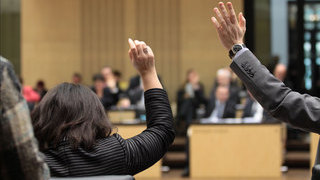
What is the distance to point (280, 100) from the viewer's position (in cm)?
187

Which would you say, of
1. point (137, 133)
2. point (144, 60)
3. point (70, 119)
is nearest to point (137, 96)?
point (137, 133)

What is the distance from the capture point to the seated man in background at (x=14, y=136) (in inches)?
51.0

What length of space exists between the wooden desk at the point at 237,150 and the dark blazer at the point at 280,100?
8.89 meters

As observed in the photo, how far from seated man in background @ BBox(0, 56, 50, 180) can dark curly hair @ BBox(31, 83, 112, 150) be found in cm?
86

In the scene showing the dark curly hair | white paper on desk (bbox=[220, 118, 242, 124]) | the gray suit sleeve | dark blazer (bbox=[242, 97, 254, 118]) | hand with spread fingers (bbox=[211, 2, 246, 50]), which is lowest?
white paper on desk (bbox=[220, 118, 242, 124])

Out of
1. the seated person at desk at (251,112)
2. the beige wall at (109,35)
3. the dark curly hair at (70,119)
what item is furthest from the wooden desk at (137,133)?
the dark curly hair at (70,119)

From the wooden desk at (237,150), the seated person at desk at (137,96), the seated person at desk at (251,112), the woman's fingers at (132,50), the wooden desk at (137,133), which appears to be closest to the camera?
the woman's fingers at (132,50)

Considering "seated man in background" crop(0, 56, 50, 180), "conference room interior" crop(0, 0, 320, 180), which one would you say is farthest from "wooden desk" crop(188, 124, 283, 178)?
"seated man in background" crop(0, 56, 50, 180)

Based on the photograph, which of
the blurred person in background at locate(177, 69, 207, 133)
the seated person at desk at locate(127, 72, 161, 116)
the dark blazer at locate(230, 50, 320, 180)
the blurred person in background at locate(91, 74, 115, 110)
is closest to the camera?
the dark blazer at locate(230, 50, 320, 180)

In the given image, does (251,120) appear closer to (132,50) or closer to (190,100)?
(190,100)

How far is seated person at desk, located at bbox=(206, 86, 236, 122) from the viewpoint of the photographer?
458 inches

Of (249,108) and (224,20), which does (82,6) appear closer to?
(249,108)

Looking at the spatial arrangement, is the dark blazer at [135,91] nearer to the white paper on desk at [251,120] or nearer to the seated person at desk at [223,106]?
the seated person at desk at [223,106]

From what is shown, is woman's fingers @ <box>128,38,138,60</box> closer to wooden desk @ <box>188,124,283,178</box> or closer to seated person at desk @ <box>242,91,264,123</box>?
wooden desk @ <box>188,124,283,178</box>
